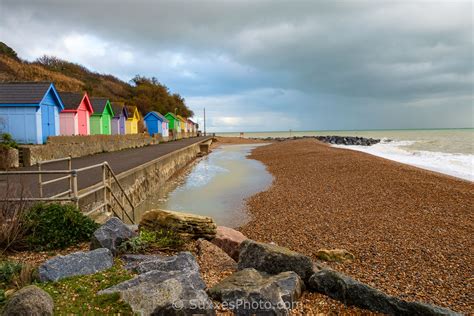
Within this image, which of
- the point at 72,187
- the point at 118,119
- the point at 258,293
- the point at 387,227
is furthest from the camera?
the point at 118,119

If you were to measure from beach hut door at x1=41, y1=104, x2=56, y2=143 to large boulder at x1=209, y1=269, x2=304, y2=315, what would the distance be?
62.1 feet

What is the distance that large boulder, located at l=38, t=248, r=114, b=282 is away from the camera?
405 centimetres

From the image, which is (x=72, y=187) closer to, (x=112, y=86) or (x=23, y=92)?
(x=23, y=92)

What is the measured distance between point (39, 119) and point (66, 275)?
17.5m

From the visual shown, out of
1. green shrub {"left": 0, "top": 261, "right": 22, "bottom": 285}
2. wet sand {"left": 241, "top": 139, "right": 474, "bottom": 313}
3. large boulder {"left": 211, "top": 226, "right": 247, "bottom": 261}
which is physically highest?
green shrub {"left": 0, "top": 261, "right": 22, "bottom": 285}

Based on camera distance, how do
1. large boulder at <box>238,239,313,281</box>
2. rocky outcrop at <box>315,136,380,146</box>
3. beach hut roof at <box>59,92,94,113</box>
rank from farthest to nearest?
rocky outcrop at <box>315,136,380,146</box> → beach hut roof at <box>59,92,94,113</box> → large boulder at <box>238,239,313,281</box>

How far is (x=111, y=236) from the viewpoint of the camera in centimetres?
517

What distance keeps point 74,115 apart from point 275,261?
23173mm

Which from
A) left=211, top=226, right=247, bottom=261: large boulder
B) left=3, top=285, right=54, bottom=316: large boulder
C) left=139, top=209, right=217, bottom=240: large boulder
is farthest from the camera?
left=211, top=226, right=247, bottom=261: large boulder

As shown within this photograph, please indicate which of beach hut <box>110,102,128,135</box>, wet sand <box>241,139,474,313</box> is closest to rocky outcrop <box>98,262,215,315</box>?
wet sand <box>241,139,474,313</box>

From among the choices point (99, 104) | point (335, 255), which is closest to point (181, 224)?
point (335, 255)

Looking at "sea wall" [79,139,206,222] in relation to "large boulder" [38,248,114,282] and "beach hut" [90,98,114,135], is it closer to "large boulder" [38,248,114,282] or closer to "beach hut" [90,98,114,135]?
"large boulder" [38,248,114,282]

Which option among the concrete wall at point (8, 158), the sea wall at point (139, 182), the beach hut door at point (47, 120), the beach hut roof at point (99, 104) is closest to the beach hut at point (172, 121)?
the beach hut roof at point (99, 104)

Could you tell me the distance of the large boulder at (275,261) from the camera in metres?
4.57
